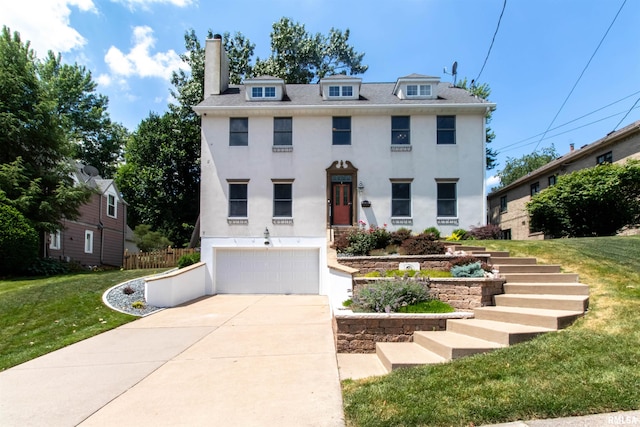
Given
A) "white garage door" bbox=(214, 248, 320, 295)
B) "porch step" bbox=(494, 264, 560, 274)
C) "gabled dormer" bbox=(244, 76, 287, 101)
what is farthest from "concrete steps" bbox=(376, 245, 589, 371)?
"gabled dormer" bbox=(244, 76, 287, 101)

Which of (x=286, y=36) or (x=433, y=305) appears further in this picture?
(x=286, y=36)

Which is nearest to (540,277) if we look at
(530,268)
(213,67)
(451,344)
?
(530,268)

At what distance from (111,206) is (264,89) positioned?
568 inches

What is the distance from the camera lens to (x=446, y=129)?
50.2 ft

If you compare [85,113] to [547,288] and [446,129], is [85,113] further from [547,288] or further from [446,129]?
[547,288]

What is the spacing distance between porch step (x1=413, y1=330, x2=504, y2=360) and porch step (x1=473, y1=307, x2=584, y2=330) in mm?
785

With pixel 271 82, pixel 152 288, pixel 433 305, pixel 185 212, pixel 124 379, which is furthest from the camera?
pixel 185 212

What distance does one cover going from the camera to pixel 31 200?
15.0 metres

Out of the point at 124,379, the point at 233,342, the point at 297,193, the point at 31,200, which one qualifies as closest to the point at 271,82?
the point at 297,193

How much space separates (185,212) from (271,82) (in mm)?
12901

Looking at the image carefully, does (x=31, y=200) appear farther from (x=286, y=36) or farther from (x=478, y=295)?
(x=286, y=36)

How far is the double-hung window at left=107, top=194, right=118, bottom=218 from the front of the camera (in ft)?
78.0

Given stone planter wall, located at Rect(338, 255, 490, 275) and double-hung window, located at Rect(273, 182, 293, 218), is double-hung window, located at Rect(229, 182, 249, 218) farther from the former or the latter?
stone planter wall, located at Rect(338, 255, 490, 275)

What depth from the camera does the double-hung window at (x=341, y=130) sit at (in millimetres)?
15453
